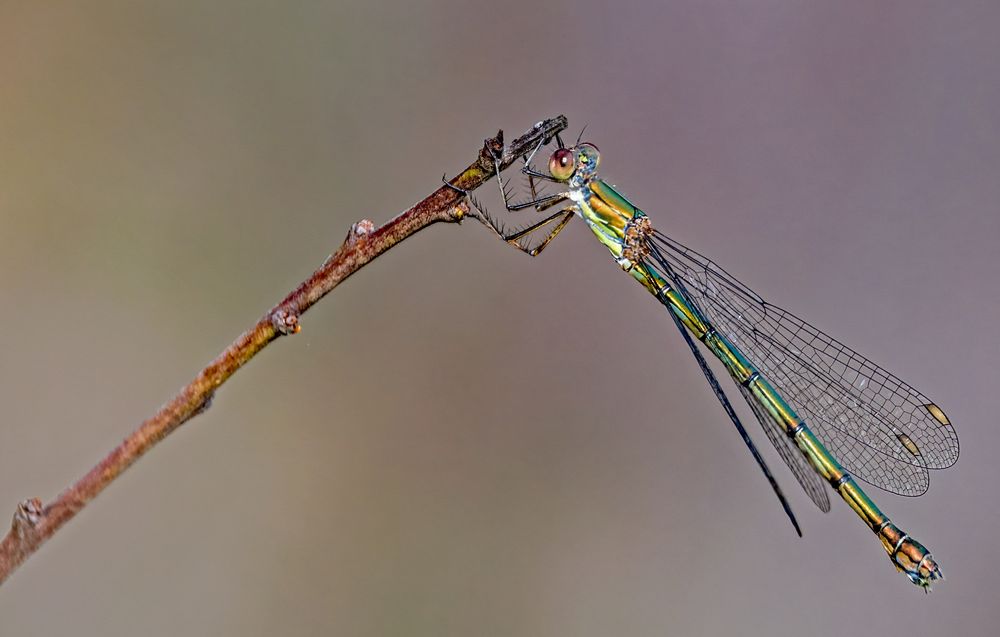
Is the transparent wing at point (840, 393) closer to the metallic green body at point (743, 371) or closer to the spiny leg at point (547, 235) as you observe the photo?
the metallic green body at point (743, 371)

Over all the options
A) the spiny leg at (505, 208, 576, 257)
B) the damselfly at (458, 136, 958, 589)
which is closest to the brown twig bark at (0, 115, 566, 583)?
the spiny leg at (505, 208, 576, 257)

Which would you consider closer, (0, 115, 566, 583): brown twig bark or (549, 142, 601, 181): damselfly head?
(0, 115, 566, 583): brown twig bark

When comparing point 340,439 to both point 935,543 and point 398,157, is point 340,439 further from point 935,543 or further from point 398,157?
point 935,543

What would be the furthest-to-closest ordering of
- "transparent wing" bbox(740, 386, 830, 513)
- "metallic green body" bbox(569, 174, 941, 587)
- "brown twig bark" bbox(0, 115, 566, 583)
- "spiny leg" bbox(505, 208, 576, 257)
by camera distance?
"transparent wing" bbox(740, 386, 830, 513)
"metallic green body" bbox(569, 174, 941, 587)
"spiny leg" bbox(505, 208, 576, 257)
"brown twig bark" bbox(0, 115, 566, 583)

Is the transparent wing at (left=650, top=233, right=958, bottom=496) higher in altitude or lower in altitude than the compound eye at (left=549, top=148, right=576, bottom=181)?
higher

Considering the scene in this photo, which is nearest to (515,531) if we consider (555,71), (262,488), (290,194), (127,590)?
(262,488)

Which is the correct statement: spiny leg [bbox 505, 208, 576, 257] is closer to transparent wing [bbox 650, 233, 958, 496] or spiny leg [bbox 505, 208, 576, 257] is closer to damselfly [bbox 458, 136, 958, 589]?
damselfly [bbox 458, 136, 958, 589]

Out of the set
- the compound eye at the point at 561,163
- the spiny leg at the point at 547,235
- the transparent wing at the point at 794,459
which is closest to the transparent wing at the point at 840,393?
the transparent wing at the point at 794,459
